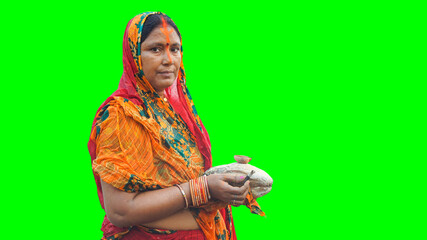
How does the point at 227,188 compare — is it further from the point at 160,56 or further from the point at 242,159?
the point at 160,56

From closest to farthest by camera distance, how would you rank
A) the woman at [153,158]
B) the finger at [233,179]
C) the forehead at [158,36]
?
the woman at [153,158]
the finger at [233,179]
the forehead at [158,36]

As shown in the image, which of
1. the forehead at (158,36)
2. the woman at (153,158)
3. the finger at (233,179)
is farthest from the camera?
the forehead at (158,36)

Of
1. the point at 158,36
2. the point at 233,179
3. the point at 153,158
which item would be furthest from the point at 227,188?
the point at 158,36

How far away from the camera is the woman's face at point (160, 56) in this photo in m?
3.63

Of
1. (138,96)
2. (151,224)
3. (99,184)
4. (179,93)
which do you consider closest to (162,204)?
(151,224)

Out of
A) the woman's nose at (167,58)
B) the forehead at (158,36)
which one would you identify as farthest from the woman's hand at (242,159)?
the forehead at (158,36)

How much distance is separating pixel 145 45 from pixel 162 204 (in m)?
1.15

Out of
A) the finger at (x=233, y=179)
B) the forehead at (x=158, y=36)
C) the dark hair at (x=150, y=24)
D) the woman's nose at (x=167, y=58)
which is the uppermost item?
the dark hair at (x=150, y=24)

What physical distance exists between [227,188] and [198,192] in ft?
0.67

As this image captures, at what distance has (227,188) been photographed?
3465 millimetres

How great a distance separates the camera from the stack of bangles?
347cm

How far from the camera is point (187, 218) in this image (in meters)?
3.60

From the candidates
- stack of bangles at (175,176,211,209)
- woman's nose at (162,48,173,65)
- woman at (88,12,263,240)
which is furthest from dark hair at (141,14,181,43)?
stack of bangles at (175,176,211,209)

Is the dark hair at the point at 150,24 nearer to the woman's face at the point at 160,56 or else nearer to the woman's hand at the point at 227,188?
the woman's face at the point at 160,56
